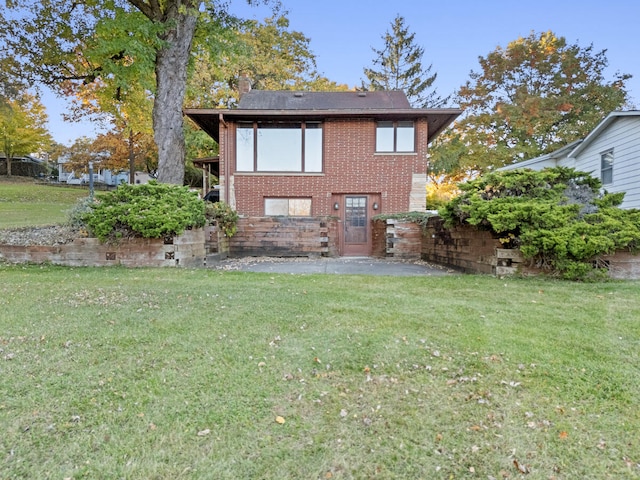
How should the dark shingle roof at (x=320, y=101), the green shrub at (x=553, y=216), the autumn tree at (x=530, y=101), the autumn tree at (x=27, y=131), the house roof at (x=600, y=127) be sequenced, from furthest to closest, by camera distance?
1. the autumn tree at (x=27, y=131)
2. the autumn tree at (x=530, y=101)
3. the dark shingle roof at (x=320, y=101)
4. the house roof at (x=600, y=127)
5. the green shrub at (x=553, y=216)

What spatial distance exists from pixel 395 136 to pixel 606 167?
667 centimetres

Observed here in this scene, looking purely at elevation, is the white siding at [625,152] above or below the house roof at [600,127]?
below

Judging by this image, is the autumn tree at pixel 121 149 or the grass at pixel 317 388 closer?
the grass at pixel 317 388

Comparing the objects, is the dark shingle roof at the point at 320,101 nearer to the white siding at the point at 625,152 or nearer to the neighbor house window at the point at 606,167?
the white siding at the point at 625,152

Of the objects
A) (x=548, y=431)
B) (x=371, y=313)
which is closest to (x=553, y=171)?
(x=371, y=313)

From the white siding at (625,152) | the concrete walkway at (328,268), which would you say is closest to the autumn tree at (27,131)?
the concrete walkway at (328,268)

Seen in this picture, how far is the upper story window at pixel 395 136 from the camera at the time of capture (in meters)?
12.7

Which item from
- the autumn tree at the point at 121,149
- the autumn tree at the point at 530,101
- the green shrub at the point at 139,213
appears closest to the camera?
the green shrub at the point at 139,213

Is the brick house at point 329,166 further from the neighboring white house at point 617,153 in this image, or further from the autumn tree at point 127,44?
the neighboring white house at point 617,153

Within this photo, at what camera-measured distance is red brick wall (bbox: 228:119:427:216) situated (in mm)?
12688

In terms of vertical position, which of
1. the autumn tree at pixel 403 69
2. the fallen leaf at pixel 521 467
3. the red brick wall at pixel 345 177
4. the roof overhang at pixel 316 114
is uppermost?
the autumn tree at pixel 403 69

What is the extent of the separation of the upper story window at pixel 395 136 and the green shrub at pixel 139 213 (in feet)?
25.6

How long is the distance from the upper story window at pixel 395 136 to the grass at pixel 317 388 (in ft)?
30.0

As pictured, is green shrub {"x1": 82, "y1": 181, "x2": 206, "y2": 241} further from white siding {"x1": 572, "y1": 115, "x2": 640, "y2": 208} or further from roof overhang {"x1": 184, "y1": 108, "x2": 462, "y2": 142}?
white siding {"x1": 572, "y1": 115, "x2": 640, "y2": 208}
